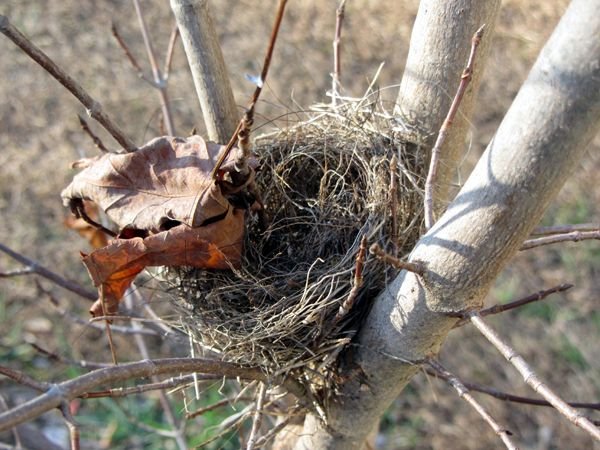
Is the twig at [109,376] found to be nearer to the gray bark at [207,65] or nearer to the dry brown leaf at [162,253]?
the dry brown leaf at [162,253]

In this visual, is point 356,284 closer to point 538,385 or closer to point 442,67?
point 538,385

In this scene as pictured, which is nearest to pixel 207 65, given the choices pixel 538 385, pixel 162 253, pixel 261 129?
pixel 162 253

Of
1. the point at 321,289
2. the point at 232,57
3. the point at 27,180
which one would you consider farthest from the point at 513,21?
the point at 321,289

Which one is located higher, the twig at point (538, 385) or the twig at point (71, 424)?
the twig at point (71, 424)

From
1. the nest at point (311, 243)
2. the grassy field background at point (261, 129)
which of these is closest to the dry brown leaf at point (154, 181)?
the nest at point (311, 243)

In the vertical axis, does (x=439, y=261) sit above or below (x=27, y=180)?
above

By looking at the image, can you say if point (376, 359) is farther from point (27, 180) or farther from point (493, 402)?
point (27, 180)
